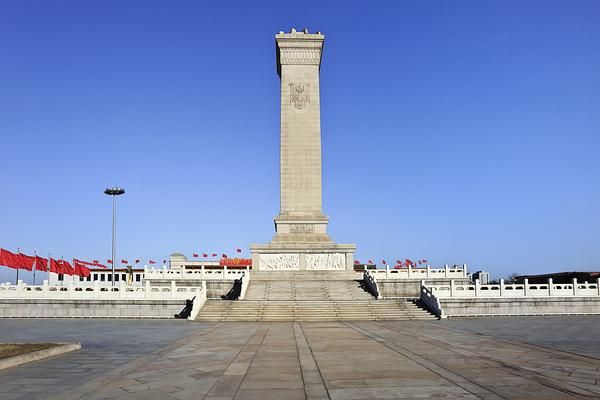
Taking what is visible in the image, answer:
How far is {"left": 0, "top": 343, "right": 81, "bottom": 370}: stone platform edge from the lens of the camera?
1107 cm

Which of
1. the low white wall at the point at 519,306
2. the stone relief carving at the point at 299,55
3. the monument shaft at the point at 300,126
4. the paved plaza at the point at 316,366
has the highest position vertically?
the stone relief carving at the point at 299,55

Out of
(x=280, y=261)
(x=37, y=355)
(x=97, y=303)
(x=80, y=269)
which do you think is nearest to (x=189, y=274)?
(x=280, y=261)

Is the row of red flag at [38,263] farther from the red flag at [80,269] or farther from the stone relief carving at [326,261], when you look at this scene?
the stone relief carving at [326,261]

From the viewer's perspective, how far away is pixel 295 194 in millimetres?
41719

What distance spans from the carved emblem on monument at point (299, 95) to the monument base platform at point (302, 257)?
12172mm

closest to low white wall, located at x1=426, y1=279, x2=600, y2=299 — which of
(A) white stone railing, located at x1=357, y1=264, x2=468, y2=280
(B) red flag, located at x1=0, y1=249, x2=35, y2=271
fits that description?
(A) white stone railing, located at x1=357, y1=264, x2=468, y2=280

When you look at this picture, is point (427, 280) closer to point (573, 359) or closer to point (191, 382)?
point (573, 359)

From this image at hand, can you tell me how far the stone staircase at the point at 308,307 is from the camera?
2530 cm

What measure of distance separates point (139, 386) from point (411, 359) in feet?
19.8

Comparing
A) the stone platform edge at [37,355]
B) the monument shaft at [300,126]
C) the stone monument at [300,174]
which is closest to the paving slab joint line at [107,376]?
the stone platform edge at [37,355]

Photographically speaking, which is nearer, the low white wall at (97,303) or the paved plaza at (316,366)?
the paved plaza at (316,366)

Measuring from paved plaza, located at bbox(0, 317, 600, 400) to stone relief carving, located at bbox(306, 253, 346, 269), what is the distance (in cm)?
1999

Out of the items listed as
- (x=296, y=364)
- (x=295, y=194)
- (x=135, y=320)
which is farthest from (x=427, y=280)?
(x=296, y=364)

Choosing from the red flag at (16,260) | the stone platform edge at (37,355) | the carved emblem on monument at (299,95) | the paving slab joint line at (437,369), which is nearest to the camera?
the paving slab joint line at (437,369)
